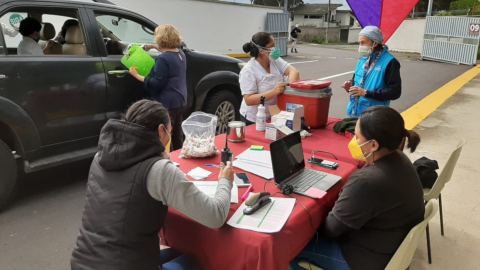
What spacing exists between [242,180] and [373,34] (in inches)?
87.3

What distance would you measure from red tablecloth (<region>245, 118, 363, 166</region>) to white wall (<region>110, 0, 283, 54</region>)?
10.2 m

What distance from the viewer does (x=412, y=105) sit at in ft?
28.6

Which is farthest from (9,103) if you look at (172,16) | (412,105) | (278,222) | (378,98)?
(172,16)

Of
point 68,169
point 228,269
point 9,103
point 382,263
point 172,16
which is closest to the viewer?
point 228,269

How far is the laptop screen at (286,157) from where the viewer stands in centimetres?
229

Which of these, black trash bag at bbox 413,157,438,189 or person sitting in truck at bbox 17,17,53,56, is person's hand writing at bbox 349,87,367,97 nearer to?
black trash bag at bbox 413,157,438,189

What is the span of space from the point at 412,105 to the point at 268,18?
37.1ft

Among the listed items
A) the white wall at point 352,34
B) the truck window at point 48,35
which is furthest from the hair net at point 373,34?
the white wall at point 352,34

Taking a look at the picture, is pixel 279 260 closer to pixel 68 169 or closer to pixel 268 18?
pixel 68 169

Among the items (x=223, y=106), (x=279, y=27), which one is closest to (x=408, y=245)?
(x=223, y=106)

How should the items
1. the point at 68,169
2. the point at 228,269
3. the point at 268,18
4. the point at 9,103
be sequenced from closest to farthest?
the point at 228,269 → the point at 9,103 → the point at 68,169 → the point at 268,18

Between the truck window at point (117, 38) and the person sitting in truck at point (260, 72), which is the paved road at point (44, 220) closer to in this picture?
the truck window at point (117, 38)

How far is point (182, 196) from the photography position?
176cm

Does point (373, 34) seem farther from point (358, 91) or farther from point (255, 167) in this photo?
point (255, 167)
